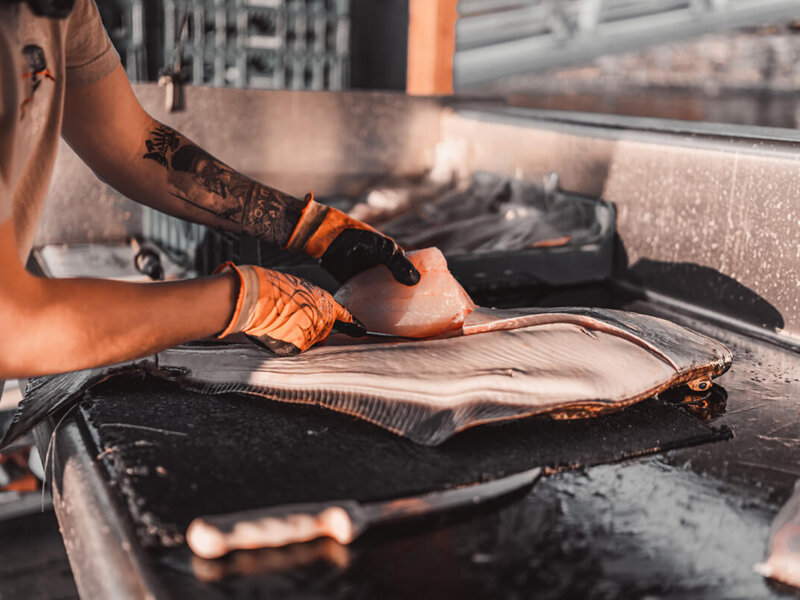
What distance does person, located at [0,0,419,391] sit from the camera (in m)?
1.15

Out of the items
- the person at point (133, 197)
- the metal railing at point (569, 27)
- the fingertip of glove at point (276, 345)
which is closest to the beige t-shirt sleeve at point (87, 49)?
the person at point (133, 197)

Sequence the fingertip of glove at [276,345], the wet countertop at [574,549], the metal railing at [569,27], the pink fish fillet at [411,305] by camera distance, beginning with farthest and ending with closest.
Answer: the metal railing at [569,27] → the pink fish fillet at [411,305] → the fingertip of glove at [276,345] → the wet countertop at [574,549]

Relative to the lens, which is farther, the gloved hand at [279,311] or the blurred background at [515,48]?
the blurred background at [515,48]

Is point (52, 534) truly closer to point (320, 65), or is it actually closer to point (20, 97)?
point (20, 97)

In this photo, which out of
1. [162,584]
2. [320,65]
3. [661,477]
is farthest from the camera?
[320,65]

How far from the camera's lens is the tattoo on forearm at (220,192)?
184cm

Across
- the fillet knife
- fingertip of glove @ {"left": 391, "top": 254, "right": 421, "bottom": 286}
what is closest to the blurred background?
fingertip of glove @ {"left": 391, "top": 254, "right": 421, "bottom": 286}

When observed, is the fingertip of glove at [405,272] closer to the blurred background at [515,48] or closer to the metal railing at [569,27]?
the blurred background at [515,48]

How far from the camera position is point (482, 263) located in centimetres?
262

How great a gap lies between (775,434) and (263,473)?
41.0 inches

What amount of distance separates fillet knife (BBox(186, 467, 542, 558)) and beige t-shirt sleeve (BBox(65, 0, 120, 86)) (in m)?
1.07


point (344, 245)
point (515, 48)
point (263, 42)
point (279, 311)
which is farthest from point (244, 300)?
point (515, 48)

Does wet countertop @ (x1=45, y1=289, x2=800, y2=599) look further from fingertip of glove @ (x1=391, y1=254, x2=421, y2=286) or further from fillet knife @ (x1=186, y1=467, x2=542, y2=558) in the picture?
fingertip of glove @ (x1=391, y1=254, x2=421, y2=286)

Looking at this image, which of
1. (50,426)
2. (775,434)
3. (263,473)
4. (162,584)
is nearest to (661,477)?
(775,434)
